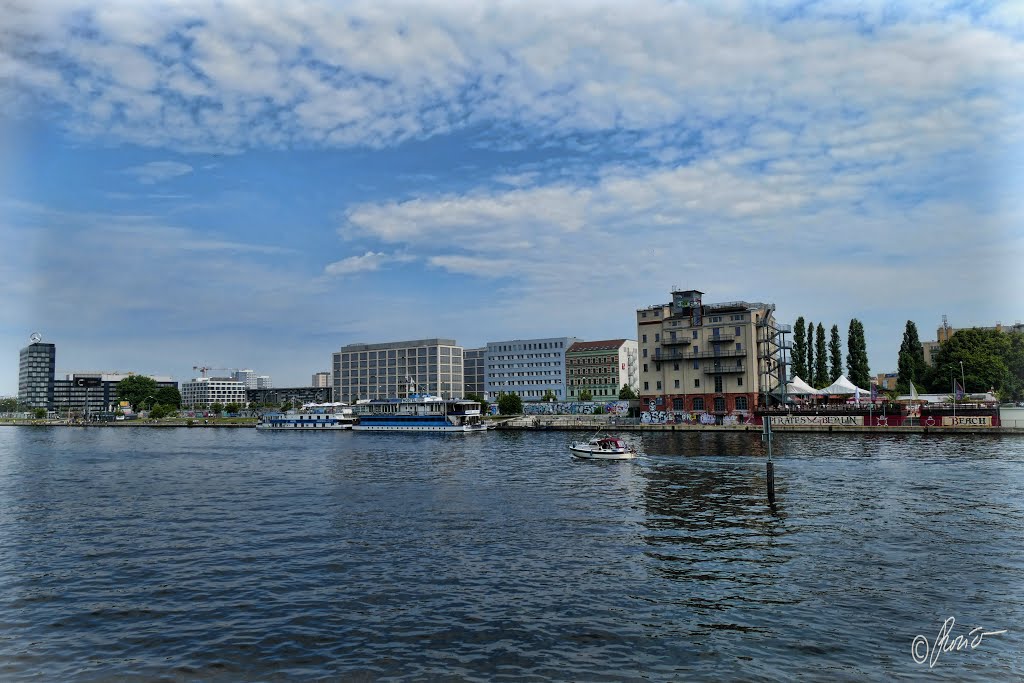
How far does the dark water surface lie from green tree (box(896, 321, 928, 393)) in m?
92.9

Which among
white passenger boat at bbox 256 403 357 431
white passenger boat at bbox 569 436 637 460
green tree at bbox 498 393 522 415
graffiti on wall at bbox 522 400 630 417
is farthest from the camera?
green tree at bbox 498 393 522 415

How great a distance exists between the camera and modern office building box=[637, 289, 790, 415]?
383 ft

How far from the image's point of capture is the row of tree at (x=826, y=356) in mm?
132250

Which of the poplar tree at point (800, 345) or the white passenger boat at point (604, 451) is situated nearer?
the white passenger boat at point (604, 451)

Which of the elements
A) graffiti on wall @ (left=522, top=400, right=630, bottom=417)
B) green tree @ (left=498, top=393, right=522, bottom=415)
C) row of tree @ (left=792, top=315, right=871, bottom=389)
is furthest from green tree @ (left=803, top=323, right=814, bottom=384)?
green tree @ (left=498, top=393, right=522, bottom=415)

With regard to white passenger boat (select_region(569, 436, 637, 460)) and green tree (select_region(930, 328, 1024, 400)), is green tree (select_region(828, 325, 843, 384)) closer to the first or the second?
green tree (select_region(930, 328, 1024, 400))

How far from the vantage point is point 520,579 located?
23.9 metres

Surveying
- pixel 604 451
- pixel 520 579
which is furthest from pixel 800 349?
pixel 520 579

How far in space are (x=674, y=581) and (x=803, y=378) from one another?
5303 inches

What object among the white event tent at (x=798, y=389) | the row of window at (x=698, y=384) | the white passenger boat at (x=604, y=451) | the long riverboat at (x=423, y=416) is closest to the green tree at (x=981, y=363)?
the white event tent at (x=798, y=389)

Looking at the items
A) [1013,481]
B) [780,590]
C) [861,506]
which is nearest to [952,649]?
[780,590]

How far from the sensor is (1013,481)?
45.0 metres

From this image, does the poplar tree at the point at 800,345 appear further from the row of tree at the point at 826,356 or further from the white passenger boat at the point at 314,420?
the white passenger boat at the point at 314,420

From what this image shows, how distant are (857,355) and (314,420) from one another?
409 ft
